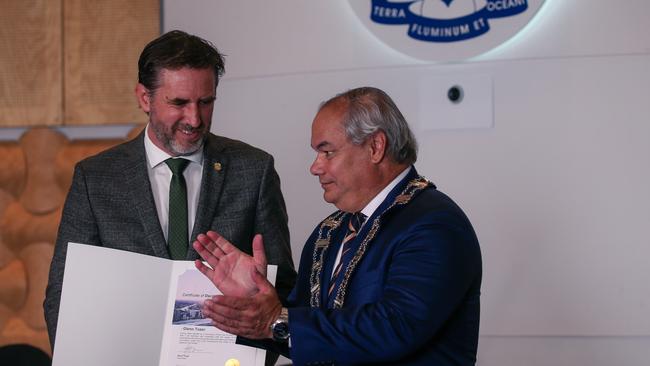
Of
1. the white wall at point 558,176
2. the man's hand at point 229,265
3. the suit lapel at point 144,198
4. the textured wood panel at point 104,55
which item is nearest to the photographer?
the man's hand at point 229,265

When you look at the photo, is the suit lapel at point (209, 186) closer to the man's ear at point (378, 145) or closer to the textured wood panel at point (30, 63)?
the man's ear at point (378, 145)

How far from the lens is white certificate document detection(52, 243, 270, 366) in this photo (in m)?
2.53

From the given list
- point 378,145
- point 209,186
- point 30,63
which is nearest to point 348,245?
point 378,145

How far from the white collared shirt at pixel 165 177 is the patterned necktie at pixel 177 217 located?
0.11 feet

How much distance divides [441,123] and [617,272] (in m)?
0.92

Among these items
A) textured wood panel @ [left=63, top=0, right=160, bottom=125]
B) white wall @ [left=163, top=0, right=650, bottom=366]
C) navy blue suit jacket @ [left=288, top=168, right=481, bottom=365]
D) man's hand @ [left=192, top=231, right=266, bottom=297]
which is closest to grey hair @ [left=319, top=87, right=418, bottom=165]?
navy blue suit jacket @ [left=288, top=168, right=481, bottom=365]

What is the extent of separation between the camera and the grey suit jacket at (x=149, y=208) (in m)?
2.70

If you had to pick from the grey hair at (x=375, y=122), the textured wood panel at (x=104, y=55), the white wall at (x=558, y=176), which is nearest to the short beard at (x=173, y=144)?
the grey hair at (x=375, y=122)

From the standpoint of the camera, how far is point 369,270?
2.35 m

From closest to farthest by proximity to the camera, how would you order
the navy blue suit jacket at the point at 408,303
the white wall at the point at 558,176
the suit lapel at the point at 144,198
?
the navy blue suit jacket at the point at 408,303 → the suit lapel at the point at 144,198 → the white wall at the point at 558,176

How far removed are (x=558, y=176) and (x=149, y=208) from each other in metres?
1.78

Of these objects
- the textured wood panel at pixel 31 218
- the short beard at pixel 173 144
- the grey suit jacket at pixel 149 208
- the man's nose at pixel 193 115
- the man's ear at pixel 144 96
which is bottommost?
the textured wood panel at pixel 31 218

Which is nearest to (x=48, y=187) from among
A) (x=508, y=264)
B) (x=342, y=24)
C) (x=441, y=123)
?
(x=342, y=24)

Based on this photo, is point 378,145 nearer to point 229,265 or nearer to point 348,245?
point 348,245
